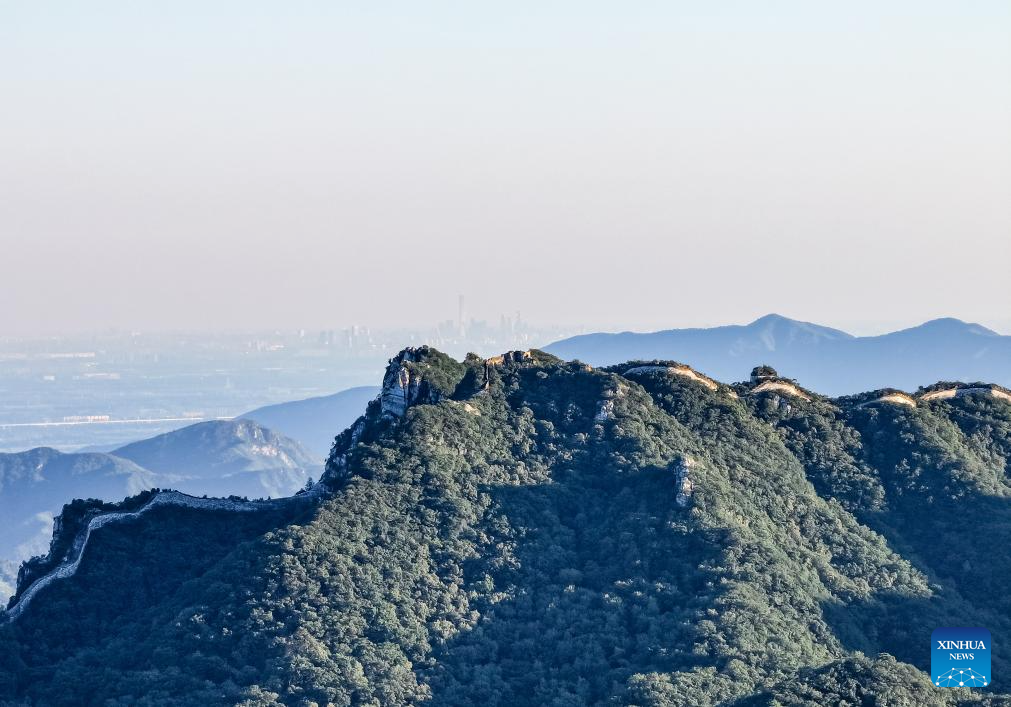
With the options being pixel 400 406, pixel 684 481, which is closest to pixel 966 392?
pixel 684 481

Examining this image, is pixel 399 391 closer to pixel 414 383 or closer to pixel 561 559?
pixel 414 383

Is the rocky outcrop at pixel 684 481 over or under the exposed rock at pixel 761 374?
under

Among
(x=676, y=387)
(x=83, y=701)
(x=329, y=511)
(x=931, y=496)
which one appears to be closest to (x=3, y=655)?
(x=83, y=701)

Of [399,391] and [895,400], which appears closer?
[399,391]

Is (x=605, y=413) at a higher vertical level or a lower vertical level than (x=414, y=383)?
lower

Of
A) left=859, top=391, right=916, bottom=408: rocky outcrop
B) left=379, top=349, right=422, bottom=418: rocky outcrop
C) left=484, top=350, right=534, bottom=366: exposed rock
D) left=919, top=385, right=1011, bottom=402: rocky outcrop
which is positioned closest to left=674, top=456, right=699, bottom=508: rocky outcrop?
left=379, top=349, right=422, bottom=418: rocky outcrop

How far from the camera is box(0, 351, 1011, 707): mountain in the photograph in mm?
78562

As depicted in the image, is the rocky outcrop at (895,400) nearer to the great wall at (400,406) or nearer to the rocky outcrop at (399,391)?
the great wall at (400,406)

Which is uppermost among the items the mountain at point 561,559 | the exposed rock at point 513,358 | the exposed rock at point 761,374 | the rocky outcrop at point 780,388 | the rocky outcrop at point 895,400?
the exposed rock at point 513,358

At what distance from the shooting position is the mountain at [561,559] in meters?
78.6

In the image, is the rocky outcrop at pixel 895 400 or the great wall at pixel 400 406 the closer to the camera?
the great wall at pixel 400 406

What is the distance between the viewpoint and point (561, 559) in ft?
292

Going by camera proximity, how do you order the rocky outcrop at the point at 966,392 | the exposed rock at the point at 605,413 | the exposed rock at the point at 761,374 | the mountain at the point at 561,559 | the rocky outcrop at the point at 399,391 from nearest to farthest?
the mountain at the point at 561,559, the exposed rock at the point at 605,413, the rocky outcrop at the point at 399,391, the rocky outcrop at the point at 966,392, the exposed rock at the point at 761,374

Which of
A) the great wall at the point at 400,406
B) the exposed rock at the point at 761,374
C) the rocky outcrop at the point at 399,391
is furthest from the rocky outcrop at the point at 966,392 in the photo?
the rocky outcrop at the point at 399,391
